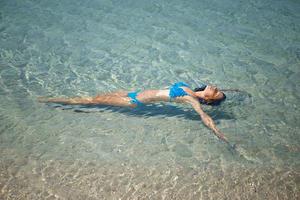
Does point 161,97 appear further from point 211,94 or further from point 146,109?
point 211,94

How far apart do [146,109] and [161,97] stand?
465mm

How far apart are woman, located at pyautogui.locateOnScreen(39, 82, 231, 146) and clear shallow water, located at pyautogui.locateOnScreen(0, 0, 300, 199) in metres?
0.21

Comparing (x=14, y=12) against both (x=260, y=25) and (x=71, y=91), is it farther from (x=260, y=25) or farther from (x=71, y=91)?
(x=260, y=25)

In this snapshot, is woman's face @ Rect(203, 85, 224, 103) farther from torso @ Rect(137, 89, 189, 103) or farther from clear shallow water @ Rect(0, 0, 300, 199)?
torso @ Rect(137, 89, 189, 103)

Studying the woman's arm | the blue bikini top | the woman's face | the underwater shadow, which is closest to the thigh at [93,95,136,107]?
the underwater shadow

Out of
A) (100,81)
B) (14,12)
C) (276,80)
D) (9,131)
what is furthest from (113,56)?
(14,12)

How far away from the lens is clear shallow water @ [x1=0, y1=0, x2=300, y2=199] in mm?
4328

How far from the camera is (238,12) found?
A: 11188 millimetres

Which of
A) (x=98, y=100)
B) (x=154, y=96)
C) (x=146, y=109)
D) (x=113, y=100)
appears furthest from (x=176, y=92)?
(x=98, y=100)

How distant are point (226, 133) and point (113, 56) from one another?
4.14 metres

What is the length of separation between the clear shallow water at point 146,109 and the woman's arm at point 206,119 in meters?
0.25

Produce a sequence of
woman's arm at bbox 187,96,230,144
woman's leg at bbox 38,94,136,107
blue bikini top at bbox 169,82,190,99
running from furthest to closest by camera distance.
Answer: woman's leg at bbox 38,94,136,107 → blue bikini top at bbox 169,82,190,99 → woman's arm at bbox 187,96,230,144

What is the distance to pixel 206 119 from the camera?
501cm

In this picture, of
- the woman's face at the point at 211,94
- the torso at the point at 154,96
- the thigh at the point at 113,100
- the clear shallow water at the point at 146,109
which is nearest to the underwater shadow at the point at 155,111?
the clear shallow water at the point at 146,109
